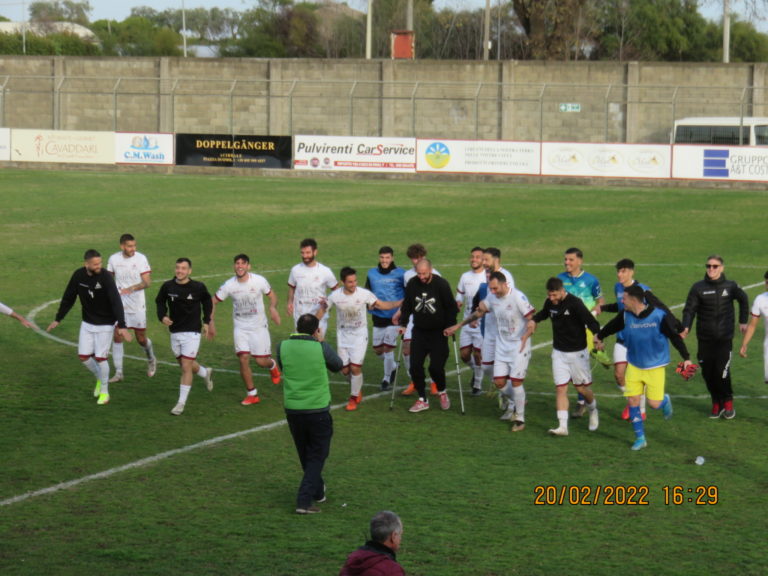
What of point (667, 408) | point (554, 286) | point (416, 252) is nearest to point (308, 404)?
point (554, 286)

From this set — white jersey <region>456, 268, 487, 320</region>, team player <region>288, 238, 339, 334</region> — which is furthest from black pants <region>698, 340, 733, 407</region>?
team player <region>288, 238, 339, 334</region>

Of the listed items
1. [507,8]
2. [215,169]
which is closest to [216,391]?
[215,169]

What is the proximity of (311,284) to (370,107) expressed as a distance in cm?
4173

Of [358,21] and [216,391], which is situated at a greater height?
[358,21]

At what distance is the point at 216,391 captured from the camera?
A: 16.5 m

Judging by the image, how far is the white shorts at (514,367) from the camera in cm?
1416

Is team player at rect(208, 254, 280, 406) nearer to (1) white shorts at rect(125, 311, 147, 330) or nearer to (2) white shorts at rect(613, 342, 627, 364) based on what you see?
(1) white shorts at rect(125, 311, 147, 330)

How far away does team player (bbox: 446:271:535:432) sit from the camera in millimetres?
14172

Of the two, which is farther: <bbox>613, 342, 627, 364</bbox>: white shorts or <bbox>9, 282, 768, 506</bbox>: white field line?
<bbox>613, 342, 627, 364</bbox>: white shorts

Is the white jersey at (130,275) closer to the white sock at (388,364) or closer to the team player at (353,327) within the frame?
the team player at (353,327)

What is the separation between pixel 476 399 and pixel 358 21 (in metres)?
102

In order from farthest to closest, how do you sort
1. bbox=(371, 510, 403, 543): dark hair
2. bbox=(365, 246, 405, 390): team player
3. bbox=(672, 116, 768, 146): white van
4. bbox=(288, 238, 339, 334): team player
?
bbox=(672, 116, 768, 146): white van, bbox=(288, 238, 339, 334): team player, bbox=(365, 246, 405, 390): team player, bbox=(371, 510, 403, 543): dark hair

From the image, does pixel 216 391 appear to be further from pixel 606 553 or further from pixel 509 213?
pixel 509 213

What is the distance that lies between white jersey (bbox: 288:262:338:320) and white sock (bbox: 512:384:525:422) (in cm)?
359
